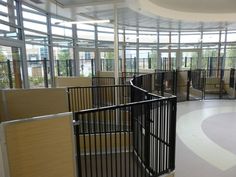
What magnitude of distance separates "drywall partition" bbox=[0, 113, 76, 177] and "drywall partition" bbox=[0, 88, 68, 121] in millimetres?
1948

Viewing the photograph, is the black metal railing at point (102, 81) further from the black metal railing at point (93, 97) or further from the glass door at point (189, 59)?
the glass door at point (189, 59)

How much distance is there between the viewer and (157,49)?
12648 mm

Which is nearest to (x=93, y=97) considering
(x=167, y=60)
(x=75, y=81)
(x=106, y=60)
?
(x=75, y=81)

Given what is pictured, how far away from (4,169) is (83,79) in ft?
15.6

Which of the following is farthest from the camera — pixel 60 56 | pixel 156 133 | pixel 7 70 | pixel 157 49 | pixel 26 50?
pixel 157 49

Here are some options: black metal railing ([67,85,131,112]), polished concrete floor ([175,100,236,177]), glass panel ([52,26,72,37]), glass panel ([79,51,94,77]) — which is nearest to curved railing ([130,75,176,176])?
polished concrete floor ([175,100,236,177])

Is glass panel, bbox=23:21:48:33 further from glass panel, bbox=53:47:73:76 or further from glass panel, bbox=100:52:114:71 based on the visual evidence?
glass panel, bbox=100:52:114:71

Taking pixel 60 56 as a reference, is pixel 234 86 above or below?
below

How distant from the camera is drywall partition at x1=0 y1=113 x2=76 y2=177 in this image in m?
1.79

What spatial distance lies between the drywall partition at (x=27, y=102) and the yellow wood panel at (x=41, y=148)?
1.95 meters

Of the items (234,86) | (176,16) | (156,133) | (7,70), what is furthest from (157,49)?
(156,133)

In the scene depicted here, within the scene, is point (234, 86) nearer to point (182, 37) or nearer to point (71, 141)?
point (182, 37)

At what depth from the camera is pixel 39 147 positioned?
75.5 inches

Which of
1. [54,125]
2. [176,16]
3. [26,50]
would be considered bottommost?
[54,125]
